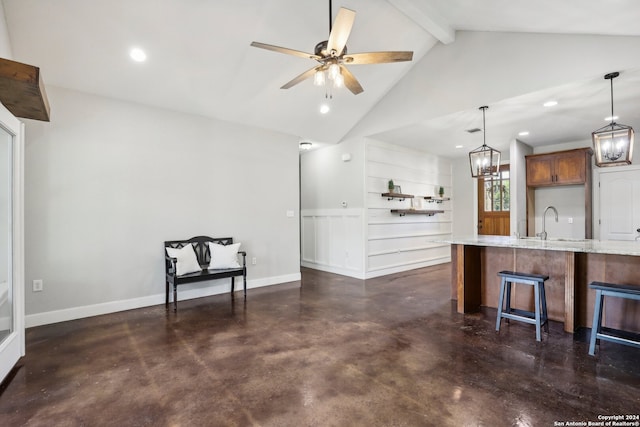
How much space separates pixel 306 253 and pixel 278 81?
3995 mm

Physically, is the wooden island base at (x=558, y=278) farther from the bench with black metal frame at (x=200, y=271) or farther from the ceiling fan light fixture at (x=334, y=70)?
the bench with black metal frame at (x=200, y=271)

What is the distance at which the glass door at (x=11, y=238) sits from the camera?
96.5 inches

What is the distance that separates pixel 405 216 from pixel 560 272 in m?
3.33

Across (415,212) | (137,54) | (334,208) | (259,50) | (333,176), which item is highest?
(259,50)

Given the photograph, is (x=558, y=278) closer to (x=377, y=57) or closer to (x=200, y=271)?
(x=377, y=57)

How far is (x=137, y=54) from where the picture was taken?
138 inches

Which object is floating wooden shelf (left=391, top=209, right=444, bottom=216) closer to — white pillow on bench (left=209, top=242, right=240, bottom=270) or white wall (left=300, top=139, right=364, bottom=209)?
white wall (left=300, top=139, right=364, bottom=209)

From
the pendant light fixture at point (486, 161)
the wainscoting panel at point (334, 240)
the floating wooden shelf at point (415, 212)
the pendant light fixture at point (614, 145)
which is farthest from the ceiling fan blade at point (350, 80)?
the floating wooden shelf at point (415, 212)

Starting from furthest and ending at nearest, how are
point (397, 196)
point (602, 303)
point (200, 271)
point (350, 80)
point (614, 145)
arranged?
point (397, 196) < point (200, 271) < point (350, 80) < point (614, 145) < point (602, 303)

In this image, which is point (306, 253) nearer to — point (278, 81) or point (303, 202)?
point (303, 202)

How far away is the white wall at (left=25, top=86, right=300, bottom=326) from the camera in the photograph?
3.57m

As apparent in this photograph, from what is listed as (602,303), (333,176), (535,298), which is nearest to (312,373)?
(535,298)

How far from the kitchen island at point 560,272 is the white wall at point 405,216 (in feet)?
5.99

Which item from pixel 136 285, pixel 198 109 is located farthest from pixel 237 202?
pixel 136 285
